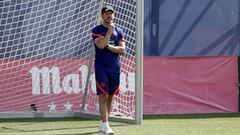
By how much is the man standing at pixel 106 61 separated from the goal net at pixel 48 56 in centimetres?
195

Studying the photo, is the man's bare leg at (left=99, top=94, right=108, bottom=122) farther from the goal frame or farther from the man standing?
the goal frame

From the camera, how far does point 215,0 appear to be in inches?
429

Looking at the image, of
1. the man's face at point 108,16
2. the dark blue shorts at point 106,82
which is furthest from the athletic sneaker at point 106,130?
the man's face at point 108,16

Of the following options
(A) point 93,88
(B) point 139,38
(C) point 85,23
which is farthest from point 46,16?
(B) point 139,38

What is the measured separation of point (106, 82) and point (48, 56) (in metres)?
2.76

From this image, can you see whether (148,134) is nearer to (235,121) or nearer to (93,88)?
(235,121)

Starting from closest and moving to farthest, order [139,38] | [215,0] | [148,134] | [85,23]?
→ [148,134] < [139,38] < [85,23] < [215,0]

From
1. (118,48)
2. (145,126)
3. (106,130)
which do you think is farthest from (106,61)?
(145,126)

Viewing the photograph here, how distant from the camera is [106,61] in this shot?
6797 millimetres

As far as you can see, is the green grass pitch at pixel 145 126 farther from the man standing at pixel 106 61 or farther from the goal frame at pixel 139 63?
the man standing at pixel 106 61

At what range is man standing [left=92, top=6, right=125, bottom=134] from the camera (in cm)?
668

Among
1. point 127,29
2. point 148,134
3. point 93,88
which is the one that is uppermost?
point 127,29

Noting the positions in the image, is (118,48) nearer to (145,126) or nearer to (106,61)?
(106,61)

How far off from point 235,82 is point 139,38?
2.69 meters
